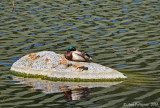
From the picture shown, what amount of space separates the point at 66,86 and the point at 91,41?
35.0 ft

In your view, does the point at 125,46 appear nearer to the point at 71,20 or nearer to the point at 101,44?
the point at 101,44

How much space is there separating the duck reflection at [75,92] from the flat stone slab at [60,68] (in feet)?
3.53

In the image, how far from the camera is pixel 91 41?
2919 cm

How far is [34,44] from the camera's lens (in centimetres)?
2853

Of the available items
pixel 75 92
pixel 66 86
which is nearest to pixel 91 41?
pixel 66 86

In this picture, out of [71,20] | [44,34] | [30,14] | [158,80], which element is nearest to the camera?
[158,80]

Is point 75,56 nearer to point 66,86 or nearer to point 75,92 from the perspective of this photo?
point 66,86

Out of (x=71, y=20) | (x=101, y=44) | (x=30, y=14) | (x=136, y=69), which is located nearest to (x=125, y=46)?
(x=101, y=44)

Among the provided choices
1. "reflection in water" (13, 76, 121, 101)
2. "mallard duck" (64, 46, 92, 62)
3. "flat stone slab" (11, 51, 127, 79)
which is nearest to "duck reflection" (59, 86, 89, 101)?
"reflection in water" (13, 76, 121, 101)

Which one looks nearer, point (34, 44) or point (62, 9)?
point (34, 44)

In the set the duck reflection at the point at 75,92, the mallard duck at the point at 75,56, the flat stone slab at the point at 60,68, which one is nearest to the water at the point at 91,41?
the duck reflection at the point at 75,92

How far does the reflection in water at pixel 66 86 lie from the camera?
698 inches

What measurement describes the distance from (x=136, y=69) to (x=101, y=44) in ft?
21.7

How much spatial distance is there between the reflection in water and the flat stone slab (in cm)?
44
